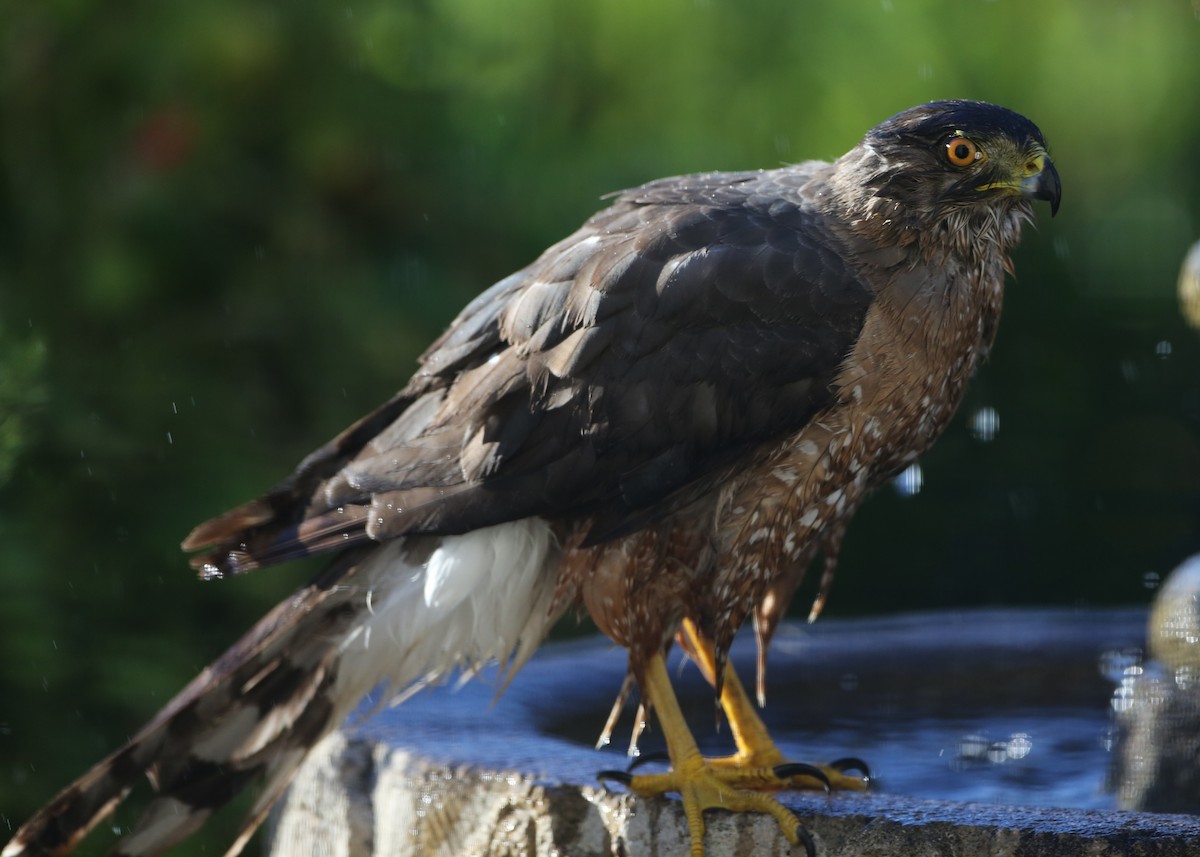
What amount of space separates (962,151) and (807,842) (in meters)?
1.31

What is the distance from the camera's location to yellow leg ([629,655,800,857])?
2.71 meters

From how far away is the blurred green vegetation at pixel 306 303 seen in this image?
15.0ft

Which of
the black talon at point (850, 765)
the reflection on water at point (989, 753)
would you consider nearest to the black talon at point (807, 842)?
the black talon at point (850, 765)

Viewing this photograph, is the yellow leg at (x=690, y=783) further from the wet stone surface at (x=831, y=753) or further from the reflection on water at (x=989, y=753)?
the reflection on water at (x=989, y=753)

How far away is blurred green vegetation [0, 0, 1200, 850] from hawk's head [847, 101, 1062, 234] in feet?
3.50

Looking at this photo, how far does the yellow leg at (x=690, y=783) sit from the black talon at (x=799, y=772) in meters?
0.13

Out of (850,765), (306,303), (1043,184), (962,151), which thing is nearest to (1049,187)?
(1043,184)

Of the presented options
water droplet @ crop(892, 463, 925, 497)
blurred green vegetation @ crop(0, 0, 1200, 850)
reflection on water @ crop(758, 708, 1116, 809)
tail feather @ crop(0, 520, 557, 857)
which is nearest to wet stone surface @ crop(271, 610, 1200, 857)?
reflection on water @ crop(758, 708, 1116, 809)

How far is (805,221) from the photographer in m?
3.07

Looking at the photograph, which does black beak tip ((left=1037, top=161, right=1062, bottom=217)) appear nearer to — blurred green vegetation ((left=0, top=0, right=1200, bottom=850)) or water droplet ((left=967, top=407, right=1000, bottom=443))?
blurred green vegetation ((left=0, top=0, right=1200, bottom=850))

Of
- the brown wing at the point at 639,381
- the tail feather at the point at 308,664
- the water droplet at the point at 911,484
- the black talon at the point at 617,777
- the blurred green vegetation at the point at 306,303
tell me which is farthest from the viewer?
the water droplet at the point at 911,484

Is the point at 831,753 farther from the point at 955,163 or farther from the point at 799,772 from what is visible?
the point at 955,163

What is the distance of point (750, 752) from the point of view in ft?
10.6

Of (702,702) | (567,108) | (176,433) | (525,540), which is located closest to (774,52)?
(567,108)
